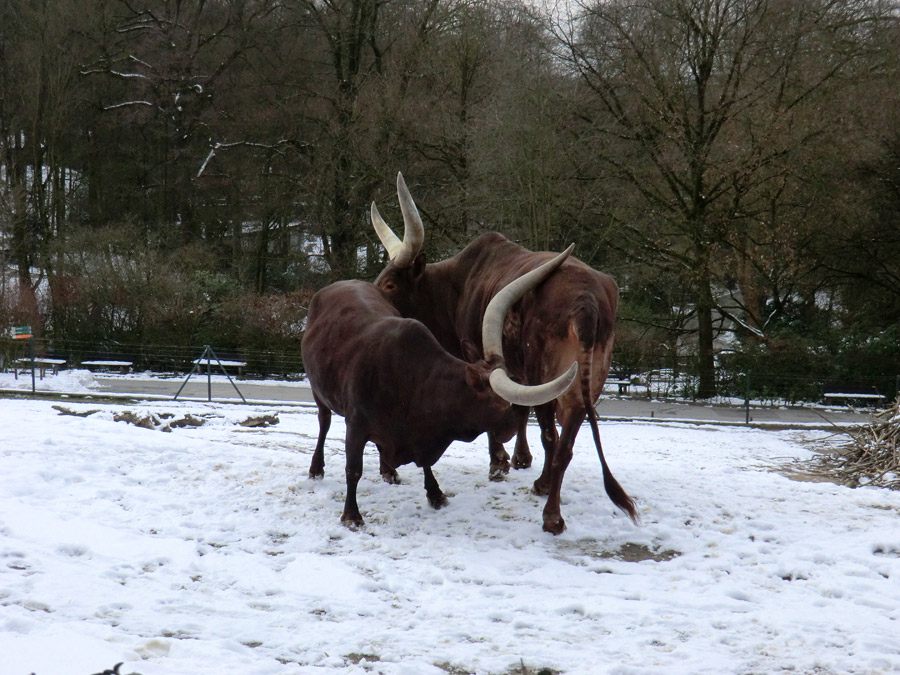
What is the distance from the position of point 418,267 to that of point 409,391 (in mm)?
2211

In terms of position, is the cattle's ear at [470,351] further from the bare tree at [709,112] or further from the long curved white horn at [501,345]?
the bare tree at [709,112]

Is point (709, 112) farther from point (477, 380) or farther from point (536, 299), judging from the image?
point (477, 380)

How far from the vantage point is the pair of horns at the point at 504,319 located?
5629 millimetres

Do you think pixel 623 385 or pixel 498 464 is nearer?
pixel 498 464

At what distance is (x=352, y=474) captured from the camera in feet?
21.7

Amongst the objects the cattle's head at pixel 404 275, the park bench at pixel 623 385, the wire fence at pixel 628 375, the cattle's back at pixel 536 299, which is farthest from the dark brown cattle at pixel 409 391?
the park bench at pixel 623 385

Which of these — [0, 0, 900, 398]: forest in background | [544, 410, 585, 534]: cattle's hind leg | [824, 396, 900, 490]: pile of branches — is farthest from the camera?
[0, 0, 900, 398]: forest in background

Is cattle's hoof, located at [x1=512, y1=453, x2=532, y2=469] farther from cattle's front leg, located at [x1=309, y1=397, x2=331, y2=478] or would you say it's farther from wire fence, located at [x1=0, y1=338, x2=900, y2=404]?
wire fence, located at [x1=0, y1=338, x2=900, y2=404]

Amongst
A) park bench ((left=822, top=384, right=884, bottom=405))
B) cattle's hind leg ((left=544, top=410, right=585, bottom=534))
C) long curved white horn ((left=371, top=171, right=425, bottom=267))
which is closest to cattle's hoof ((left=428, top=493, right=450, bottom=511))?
cattle's hind leg ((left=544, top=410, right=585, bottom=534))

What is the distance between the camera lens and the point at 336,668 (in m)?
4.24

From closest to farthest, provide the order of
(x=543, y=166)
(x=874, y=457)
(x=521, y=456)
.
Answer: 1. (x=521, y=456)
2. (x=874, y=457)
3. (x=543, y=166)

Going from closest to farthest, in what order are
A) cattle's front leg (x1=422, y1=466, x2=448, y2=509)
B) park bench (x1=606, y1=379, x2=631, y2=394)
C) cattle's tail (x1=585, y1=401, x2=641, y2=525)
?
1. cattle's tail (x1=585, y1=401, x2=641, y2=525)
2. cattle's front leg (x1=422, y1=466, x2=448, y2=509)
3. park bench (x1=606, y1=379, x2=631, y2=394)

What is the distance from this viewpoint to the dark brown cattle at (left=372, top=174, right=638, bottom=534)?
6.45 meters

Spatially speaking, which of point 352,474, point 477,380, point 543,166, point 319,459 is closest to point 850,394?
point 543,166
